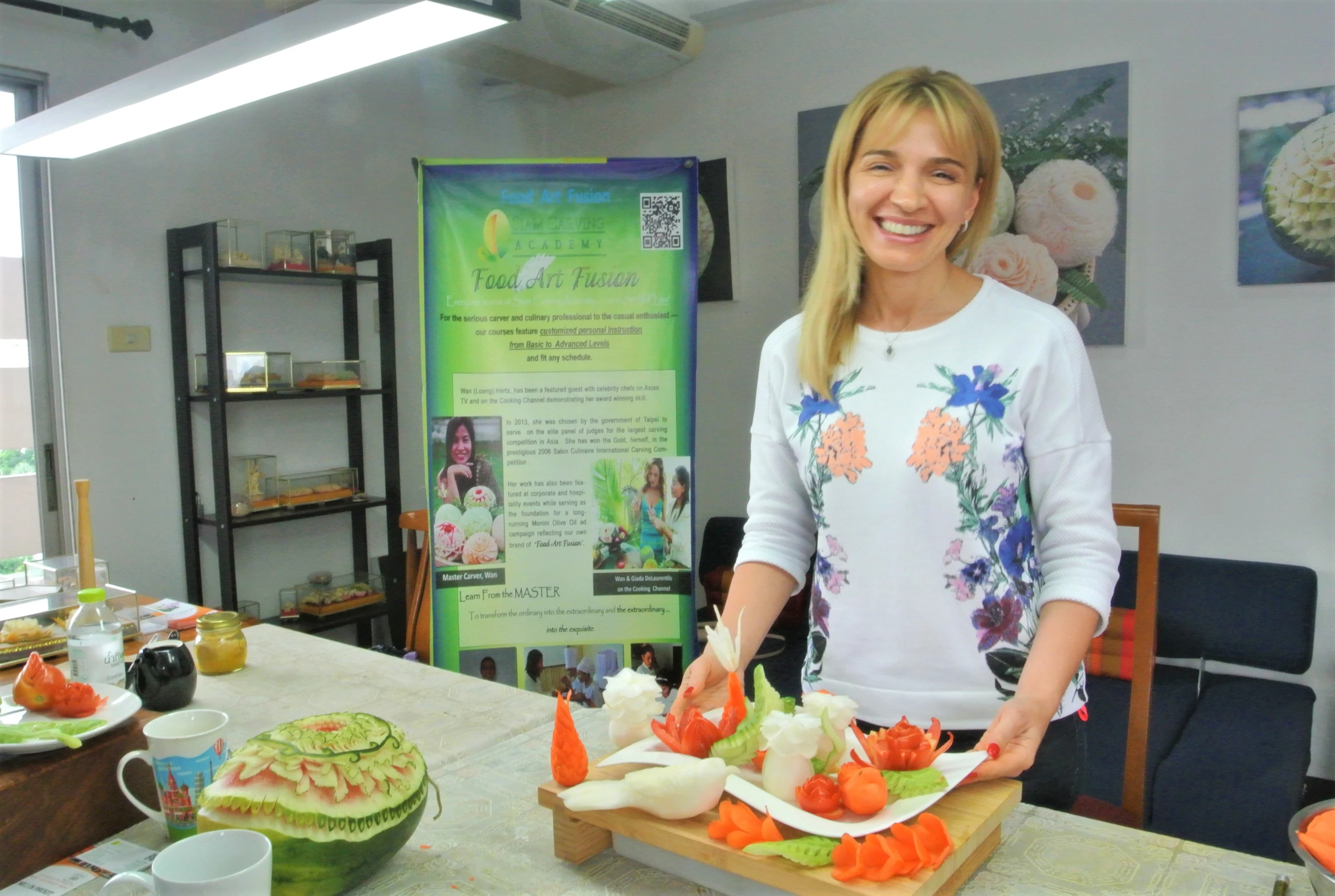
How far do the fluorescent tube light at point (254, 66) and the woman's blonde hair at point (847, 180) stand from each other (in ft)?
1.72

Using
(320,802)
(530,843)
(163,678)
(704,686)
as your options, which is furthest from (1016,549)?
(163,678)

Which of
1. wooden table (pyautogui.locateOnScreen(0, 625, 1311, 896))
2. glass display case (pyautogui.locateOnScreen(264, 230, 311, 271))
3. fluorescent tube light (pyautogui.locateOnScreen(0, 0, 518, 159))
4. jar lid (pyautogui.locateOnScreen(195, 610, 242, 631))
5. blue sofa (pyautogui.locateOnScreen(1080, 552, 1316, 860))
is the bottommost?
blue sofa (pyautogui.locateOnScreen(1080, 552, 1316, 860))

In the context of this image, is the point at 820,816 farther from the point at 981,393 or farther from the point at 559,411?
the point at 559,411

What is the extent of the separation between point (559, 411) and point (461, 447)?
1.01ft

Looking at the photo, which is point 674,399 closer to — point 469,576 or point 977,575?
point 469,576

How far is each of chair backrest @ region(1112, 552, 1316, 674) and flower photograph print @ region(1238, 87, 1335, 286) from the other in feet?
2.84

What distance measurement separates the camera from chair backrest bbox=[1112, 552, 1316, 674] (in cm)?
267

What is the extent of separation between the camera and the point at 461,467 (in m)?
2.84

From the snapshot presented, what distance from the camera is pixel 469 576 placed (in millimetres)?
2852

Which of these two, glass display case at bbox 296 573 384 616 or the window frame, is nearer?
the window frame

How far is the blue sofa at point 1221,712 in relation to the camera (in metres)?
2.07

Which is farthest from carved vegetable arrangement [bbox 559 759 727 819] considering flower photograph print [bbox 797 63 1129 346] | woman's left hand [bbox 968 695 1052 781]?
flower photograph print [bbox 797 63 1129 346]

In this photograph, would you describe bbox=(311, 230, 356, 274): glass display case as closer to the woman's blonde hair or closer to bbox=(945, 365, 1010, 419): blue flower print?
the woman's blonde hair

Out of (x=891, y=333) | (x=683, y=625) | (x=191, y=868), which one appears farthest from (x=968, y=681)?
(x=683, y=625)
